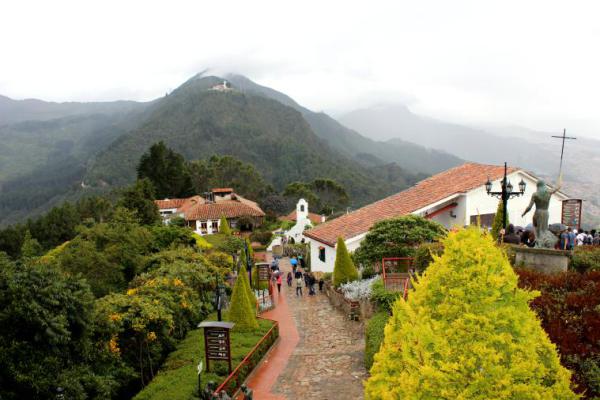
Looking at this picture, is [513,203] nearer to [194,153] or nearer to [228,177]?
[228,177]

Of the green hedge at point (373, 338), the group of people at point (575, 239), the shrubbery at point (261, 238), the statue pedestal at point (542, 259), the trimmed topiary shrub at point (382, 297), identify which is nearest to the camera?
the statue pedestal at point (542, 259)

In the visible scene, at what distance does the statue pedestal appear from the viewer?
34.9 feet

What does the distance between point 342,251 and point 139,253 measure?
9828 millimetres

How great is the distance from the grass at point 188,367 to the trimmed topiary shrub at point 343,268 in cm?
468

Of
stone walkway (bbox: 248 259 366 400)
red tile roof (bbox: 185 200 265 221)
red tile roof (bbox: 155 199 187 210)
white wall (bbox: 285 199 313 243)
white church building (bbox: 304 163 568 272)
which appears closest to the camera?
stone walkway (bbox: 248 259 366 400)

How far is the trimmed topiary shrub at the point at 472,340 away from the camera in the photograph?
4.53 m

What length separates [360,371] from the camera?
39.2 feet

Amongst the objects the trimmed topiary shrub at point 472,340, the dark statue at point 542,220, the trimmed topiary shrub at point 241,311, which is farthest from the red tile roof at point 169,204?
the trimmed topiary shrub at point 472,340

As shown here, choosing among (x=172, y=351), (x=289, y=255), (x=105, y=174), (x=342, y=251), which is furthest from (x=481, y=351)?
(x=105, y=174)

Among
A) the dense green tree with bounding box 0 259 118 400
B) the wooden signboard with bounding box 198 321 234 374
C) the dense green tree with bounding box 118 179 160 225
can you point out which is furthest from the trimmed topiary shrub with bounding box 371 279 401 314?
the dense green tree with bounding box 118 179 160 225

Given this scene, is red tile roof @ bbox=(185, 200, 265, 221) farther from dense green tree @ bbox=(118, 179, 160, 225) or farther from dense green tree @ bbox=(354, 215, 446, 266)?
dense green tree @ bbox=(354, 215, 446, 266)

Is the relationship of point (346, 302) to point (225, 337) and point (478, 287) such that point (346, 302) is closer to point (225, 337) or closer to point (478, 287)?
point (225, 337)

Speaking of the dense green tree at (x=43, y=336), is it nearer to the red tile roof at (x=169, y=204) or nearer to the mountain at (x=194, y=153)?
the red tile roof at (x=169, y=204)

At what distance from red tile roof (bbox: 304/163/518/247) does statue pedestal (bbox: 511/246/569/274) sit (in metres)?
10.3
